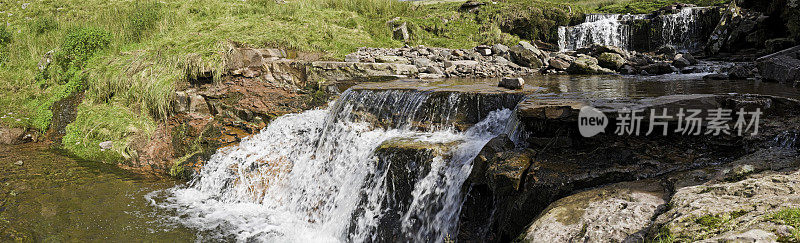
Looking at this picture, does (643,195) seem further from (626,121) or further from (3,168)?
(3,168)

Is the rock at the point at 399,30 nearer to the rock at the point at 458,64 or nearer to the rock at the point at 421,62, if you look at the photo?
the rock at the point at 421,62

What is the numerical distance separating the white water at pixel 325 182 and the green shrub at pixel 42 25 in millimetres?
10244

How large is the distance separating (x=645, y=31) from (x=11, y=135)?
1842 centimetres

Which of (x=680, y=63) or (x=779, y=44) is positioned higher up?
(x=779, y=44)

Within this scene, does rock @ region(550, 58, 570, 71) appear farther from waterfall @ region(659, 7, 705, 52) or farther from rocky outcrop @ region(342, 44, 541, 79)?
waterfall @ region(659, 7, 705, 52)

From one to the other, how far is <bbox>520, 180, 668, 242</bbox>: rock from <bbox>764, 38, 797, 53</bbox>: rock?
9516mm

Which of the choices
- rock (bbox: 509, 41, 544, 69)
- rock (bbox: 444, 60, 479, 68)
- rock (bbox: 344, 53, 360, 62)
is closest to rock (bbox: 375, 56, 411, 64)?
rock (bbox: 344, 53, 360, 62)

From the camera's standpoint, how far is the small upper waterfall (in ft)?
45.4

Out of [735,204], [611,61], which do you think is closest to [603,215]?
[735,204]

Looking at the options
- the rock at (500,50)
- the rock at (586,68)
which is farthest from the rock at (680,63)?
the rock at (500,50)

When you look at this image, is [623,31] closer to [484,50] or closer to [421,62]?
[484,50]

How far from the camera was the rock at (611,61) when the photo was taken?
10.1m

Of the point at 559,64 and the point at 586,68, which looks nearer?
the point at 586,68

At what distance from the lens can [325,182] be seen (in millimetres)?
5840
